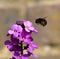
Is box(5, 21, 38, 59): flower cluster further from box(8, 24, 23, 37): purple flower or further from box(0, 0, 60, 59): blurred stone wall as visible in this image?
box(0, 0, 60, 59): blurred stone wall

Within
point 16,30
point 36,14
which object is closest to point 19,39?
point 16,30

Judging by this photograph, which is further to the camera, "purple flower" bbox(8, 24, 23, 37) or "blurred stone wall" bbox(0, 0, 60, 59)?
"blurred stone wall" bbox(0, 0, 60, 59)

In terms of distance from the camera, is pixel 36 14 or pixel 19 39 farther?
pixel 36 14

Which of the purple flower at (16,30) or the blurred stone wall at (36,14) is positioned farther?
the blurred stone wall at (36,14)

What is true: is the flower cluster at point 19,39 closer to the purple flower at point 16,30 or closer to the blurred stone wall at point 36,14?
the purple flower at point 16,30

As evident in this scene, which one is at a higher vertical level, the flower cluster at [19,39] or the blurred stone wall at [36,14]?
the blurred stone wall at [36,14]

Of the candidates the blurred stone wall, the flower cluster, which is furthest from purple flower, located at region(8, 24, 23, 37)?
the blurred stone wall

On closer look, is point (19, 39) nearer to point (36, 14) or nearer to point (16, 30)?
point (16, 30)

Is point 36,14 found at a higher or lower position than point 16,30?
higher

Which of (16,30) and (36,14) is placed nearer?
(16,30)

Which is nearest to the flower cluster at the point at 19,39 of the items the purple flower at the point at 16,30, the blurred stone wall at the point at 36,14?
the purple flower at the point at 16,30
